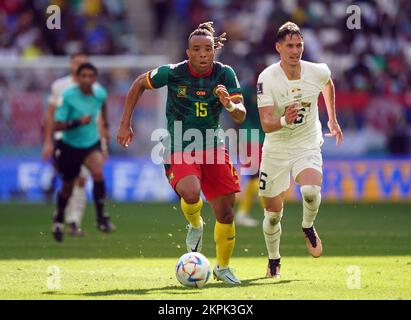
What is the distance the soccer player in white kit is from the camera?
10.7m

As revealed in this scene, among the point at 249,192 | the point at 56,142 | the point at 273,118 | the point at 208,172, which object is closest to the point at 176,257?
the point at 208,172

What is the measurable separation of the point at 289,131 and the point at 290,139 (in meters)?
0.08

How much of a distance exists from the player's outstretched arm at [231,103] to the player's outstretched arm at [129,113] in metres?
0.87

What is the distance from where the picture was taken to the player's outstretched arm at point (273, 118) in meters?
10.3

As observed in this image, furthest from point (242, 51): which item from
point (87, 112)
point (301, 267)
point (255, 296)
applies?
point (255, 296)

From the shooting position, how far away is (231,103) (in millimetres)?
9953

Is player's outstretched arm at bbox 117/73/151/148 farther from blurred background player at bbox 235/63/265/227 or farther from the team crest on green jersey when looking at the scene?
blurred background player at bbox 235/63/265/227

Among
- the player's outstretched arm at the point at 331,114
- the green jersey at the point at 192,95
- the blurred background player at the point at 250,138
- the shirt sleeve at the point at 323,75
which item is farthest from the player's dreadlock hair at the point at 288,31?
the blurred background player at the point at 250,138

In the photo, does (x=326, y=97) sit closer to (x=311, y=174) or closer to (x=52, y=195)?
(x=311, y=174)

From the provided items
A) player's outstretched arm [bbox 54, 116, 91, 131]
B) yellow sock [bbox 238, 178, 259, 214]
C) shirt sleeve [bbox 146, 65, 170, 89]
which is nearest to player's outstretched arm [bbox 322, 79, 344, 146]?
shirt sleeve [bbox 146, 65, 170, 89]

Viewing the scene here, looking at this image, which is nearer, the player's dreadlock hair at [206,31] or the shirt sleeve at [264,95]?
the player's dreadlock hair at [206,31]

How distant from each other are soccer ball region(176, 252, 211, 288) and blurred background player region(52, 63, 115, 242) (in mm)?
5174

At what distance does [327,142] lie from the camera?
74.0 ft

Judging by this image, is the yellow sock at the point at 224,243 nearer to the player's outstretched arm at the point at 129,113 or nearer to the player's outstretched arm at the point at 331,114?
the player's outstretched arm at the point at 129,113
